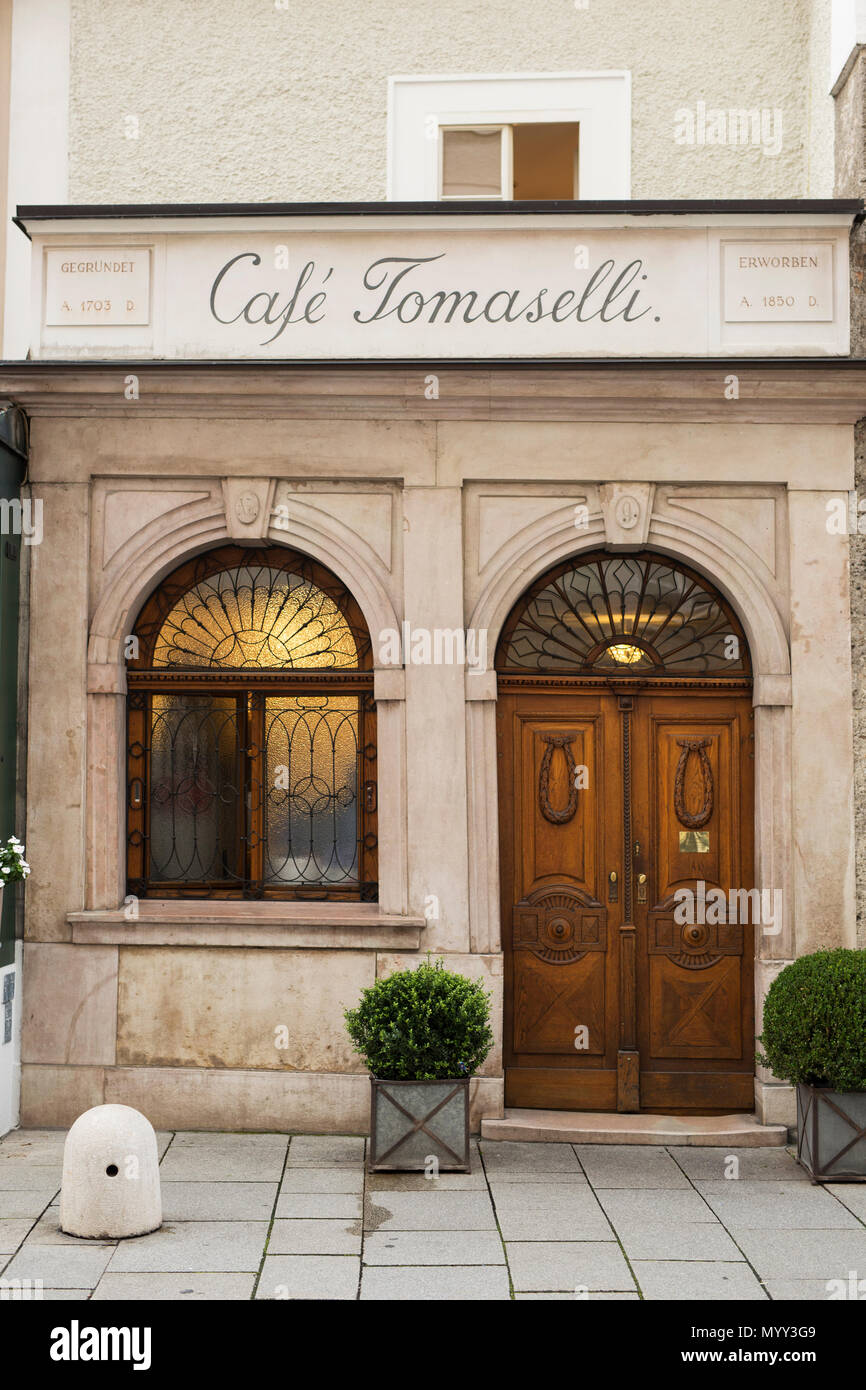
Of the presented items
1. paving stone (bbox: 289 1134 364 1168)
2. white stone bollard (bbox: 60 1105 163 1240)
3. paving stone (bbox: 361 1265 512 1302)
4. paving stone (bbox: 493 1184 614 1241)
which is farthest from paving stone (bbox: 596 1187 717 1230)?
white stone bollard (bbox: 60 1105 163 1240)

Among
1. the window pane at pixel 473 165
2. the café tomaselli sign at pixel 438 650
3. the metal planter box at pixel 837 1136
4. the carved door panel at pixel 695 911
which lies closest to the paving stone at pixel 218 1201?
the café tomaselli sign at pixel 438 650

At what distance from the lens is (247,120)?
9352 mm

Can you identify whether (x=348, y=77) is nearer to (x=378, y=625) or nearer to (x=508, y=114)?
(x=508, y=114)

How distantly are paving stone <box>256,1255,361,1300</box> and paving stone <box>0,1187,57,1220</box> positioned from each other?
1.43 m

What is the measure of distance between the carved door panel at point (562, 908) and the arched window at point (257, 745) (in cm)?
Answer: 103

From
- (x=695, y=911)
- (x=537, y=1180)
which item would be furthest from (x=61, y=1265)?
(x=695, y=911)

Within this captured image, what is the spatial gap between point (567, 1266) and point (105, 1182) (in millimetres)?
2172

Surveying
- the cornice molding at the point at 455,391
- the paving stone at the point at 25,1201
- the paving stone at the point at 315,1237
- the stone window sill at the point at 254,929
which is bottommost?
the paving stone at the point at 315,1237

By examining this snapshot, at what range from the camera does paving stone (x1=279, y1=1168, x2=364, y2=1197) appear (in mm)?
7121

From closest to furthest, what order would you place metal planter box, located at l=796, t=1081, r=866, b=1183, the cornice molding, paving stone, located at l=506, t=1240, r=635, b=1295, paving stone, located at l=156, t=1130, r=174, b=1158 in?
paving stone, located at l=506, t=1240, r=635, b=1295 → metal planter box, located at l=796, t=1081, r=866, b=1183 → paving stone, located at l=156, t=1130, r=174, b=1158 → the cornice molding

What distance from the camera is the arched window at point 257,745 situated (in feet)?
28.4

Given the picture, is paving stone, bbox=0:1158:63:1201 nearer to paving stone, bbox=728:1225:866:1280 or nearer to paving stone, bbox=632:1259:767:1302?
paving stone, bbox=632:1259:767:1302

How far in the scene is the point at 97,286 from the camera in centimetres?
858

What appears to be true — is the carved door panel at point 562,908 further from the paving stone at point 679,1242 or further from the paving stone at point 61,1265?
the paving stone at point 61,1265
